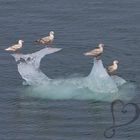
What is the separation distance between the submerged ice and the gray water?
985mm

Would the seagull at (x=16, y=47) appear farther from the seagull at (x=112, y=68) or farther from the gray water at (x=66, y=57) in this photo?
the seagull at (x=112, y=68)

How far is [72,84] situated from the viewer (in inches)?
3666

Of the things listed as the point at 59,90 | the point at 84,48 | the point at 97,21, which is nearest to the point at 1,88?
the point at 59,90

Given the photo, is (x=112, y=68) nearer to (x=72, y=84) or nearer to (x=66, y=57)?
(x=72, y=84)

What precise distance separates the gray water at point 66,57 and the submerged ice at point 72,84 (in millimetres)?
985

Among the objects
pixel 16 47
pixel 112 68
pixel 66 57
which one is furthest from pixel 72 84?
pixel 66 57

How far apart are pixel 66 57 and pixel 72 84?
6304 mm

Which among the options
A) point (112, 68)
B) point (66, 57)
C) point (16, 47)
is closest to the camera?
point (112, 68)

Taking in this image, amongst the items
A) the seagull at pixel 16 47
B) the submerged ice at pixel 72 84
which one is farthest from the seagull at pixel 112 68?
the seagull at pixel 16 47

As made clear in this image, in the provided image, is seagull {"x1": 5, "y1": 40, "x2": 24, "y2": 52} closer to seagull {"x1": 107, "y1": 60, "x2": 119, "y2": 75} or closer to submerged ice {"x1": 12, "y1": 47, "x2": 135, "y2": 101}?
submerged ice {"x1": 12, "y1": 47, "x2": 135, "y2": 101}

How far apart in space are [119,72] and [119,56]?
3586 mm

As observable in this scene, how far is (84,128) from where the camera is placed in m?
85.8

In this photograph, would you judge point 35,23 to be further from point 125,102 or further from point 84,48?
point 125,102

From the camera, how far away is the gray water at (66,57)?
8612cm
